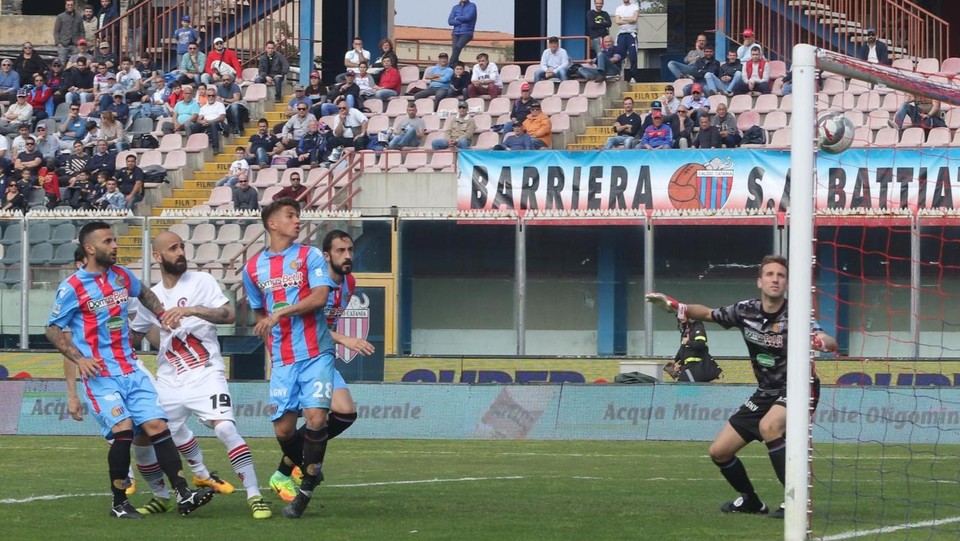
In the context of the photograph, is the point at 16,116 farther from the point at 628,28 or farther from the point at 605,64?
the point at 628,28

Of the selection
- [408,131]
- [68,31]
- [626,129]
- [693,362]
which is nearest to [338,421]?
[693,362]

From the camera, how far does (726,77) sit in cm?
2739

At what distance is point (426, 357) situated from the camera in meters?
21.8

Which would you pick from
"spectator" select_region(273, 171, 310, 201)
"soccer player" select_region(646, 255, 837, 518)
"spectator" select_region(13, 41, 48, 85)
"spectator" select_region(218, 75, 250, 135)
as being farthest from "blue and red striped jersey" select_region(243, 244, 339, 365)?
"spectator" select_region(13, 41, 48, 85)

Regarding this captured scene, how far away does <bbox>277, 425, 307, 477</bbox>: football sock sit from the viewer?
10.2m

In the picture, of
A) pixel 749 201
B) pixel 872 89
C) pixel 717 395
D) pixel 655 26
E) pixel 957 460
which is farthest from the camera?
pixel 655 26

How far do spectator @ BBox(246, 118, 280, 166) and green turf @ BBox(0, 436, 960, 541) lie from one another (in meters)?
12.2

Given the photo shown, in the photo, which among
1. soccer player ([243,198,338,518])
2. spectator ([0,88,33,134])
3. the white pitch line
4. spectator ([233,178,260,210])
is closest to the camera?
the white pitch line

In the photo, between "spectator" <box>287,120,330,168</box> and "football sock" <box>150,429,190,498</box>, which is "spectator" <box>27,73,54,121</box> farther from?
"football sock" <box>150,429,190,498</box>

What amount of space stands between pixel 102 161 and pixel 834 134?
2148 centimetres

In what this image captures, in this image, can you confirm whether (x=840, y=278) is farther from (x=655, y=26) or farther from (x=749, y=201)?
(x=655, y=26)

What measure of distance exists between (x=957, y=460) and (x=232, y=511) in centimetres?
801

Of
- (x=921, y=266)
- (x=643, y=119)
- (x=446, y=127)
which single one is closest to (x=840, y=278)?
(x=921, y=266)

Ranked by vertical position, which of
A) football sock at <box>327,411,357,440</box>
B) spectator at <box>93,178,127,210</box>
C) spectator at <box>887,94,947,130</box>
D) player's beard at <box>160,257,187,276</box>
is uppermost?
spectator at <box>887,94,947,130</box>
